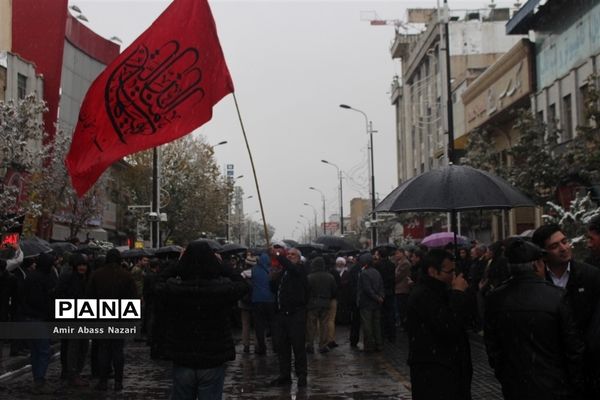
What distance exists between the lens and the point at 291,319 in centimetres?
1177

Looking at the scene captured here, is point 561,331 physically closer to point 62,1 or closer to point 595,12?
point 595,12

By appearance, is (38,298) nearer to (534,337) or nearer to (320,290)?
(320,290)

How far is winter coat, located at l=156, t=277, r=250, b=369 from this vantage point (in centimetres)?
657

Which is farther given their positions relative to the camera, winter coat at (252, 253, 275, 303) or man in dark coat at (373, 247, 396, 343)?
man in dark coat at (373, 247, 396, 343)

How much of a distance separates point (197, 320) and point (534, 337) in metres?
2.51

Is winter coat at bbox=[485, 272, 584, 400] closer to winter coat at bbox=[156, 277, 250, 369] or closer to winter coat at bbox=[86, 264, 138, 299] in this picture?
winter coat at bbox=[156, 277, 250, 369]

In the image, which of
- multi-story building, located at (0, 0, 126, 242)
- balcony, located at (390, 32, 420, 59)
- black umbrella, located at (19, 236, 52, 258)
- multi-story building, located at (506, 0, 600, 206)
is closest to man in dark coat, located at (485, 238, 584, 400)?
black umbrella, located at (19, 236, 52, 258)

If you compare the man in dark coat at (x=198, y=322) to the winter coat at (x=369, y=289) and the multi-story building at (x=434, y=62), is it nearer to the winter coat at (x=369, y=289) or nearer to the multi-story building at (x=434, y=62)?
the winter coat at (x=369, y=289)

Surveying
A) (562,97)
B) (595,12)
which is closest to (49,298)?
(595,12)

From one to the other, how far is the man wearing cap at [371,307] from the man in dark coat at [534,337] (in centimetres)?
1043

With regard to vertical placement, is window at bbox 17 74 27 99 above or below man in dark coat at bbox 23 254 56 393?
above

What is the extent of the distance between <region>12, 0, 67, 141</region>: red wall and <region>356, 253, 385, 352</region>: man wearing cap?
1114 inches

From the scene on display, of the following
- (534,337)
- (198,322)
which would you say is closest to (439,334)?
(534,337)

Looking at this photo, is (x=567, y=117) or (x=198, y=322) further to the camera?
(x=567, y=117)
